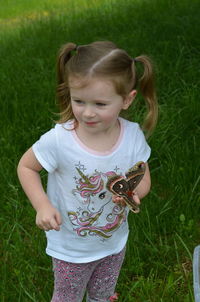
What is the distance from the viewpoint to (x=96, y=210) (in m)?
1.84

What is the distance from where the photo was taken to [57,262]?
198cm

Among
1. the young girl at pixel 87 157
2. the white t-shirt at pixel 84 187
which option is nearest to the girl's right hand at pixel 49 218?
the young girl at pixel 87 157

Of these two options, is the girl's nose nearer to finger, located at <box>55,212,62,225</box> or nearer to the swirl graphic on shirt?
the swirl graphic on shirt

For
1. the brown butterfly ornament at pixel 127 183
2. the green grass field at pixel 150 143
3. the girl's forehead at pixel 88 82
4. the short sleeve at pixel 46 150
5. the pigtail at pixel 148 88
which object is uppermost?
the girl's forehead at pixel 88 82

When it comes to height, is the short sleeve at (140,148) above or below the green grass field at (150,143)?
above

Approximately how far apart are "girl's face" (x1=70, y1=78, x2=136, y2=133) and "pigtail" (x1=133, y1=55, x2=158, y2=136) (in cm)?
16

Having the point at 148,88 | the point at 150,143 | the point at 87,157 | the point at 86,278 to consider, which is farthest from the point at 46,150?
the point at 150,143

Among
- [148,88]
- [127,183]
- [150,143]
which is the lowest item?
[150,143]

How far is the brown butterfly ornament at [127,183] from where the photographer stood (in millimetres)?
1735

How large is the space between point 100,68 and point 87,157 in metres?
0.30

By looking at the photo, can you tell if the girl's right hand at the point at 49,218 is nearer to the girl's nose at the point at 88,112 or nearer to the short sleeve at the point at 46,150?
the short sleeve at the point at 46,150

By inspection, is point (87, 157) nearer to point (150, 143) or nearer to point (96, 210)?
point (96, 210)

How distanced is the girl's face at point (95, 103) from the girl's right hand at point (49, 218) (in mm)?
290

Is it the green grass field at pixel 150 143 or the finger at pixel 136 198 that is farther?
the green grass field at pixel 150 143
